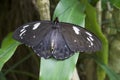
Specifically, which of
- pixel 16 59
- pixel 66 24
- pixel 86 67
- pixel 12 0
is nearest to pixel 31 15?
pixel 12 0

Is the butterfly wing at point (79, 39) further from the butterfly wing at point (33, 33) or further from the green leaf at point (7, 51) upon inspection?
the green leaf at point (7, 51)

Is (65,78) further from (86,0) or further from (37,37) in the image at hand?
(86,0)

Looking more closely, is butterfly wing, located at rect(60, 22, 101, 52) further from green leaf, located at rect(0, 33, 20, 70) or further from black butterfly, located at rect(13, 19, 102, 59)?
green leaf, located at rect(0, 33, 20, 70)

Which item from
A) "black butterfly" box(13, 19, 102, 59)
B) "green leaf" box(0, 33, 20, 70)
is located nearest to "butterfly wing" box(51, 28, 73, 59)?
"black butterfly" box(13, 19, 102, 59)

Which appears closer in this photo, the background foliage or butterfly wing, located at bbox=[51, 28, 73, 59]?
butterfly wing, located at bbox=[51, 28, 73, 59]

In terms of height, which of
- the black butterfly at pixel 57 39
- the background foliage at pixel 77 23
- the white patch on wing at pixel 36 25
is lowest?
the background foliage at pixel 77 23

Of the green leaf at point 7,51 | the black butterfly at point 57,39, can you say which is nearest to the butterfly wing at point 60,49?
the black butterfly at point 57,39
